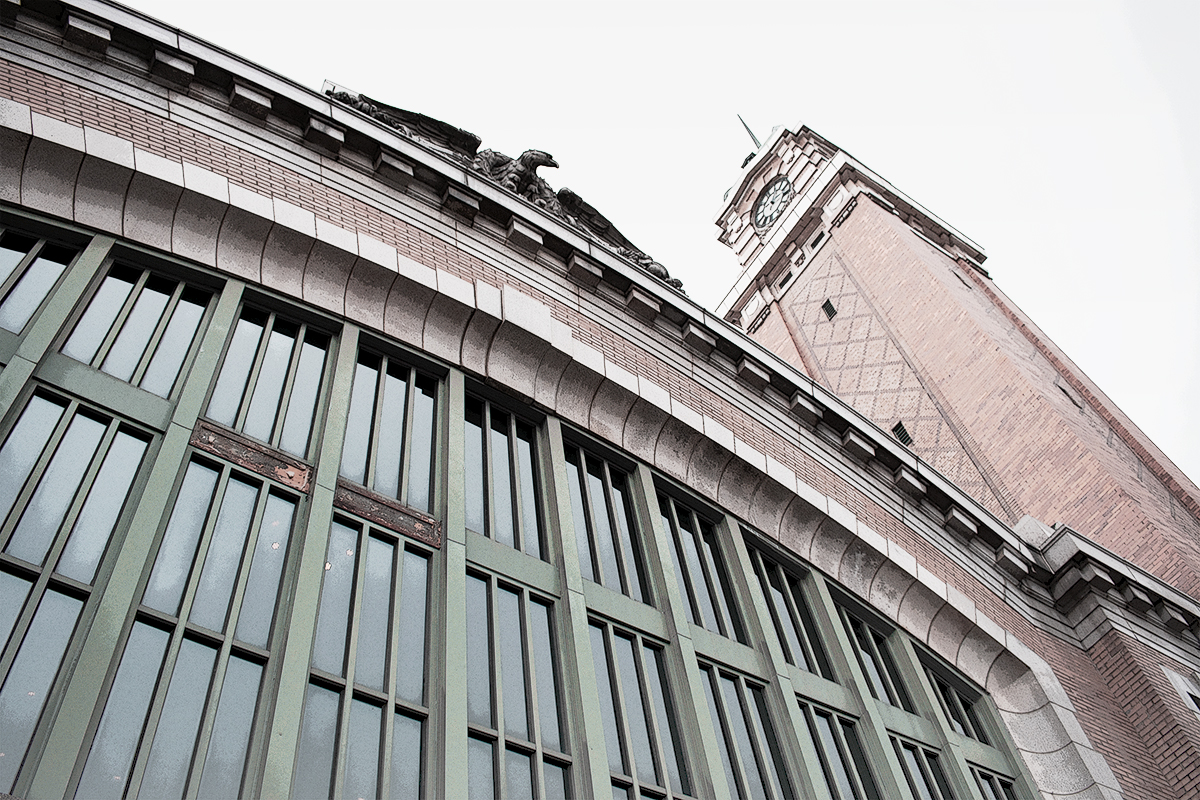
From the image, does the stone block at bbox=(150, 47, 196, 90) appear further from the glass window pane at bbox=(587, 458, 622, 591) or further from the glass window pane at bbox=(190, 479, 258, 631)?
the glass window pane at bbox=(587, 458, 622, 591)

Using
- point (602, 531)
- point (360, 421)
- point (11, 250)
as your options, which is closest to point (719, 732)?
point (602, 531)

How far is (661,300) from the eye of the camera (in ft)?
37.5

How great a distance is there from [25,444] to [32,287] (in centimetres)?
161

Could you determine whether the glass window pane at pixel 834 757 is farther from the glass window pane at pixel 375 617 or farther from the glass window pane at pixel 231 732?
the glass window pane at pixel 231 732

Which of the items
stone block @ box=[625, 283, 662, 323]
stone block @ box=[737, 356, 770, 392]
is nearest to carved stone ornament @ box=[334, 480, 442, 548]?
stone block @ box=[625, 283, 662, 323]

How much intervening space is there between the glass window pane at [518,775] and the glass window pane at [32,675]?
8.54 ft

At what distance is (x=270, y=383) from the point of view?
307 inches

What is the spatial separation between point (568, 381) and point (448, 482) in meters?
2.22

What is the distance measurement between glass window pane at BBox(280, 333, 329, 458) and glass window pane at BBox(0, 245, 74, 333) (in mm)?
1781

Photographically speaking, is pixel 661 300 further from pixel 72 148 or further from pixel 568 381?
pixel 72 148

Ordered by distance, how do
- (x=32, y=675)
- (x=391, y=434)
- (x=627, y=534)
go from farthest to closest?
(x=627, y=534), (x=391, y=434), (x=32, y=675)

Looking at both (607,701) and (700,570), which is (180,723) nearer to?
(607,701)

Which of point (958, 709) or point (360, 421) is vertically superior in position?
point (360, 421)

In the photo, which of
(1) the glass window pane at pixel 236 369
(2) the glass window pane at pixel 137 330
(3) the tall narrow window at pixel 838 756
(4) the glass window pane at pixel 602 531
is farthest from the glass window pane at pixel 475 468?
(3) the tall narrow window at pixel 838 756
